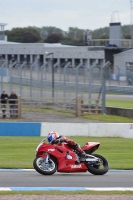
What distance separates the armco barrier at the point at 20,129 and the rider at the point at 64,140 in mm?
10150

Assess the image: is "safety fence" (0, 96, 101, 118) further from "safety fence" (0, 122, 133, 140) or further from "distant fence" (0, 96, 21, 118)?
"safety fence" (0, 122, 133, 140)

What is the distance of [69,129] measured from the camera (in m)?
22.5

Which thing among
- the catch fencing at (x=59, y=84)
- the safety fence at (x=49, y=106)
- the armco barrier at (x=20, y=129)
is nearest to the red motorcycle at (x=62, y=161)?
the armco barrier at (x=20, y=129)

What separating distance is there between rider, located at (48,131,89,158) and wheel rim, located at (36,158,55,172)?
43cm

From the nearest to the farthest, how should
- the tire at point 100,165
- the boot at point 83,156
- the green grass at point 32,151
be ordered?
the boot at point 83,156
the tire at point 100,165
the green grass at point 32,151

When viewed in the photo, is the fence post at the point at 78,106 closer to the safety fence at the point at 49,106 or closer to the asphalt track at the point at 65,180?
the safety fence at the point at 49,106

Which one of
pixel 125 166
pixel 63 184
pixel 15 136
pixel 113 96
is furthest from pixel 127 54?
pixel 63 184

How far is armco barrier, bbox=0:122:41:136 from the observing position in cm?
2245

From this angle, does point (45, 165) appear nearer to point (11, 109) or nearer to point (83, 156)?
point (83, 156)

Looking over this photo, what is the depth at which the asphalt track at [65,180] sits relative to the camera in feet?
36.2

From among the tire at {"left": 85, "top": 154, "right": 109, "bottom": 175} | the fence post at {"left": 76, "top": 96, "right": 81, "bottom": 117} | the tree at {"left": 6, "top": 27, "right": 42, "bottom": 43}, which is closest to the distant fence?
the fence post at {"left": 76, "top": 96, "right": 81, "bottom": 117}

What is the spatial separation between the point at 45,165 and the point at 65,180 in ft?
2.24

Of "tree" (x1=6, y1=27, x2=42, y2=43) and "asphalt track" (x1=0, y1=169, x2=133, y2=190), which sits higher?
"tree" (x1=6, y1=27, x2=42, y2=43)

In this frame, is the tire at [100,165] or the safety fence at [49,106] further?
the safety fence at [49,106]
